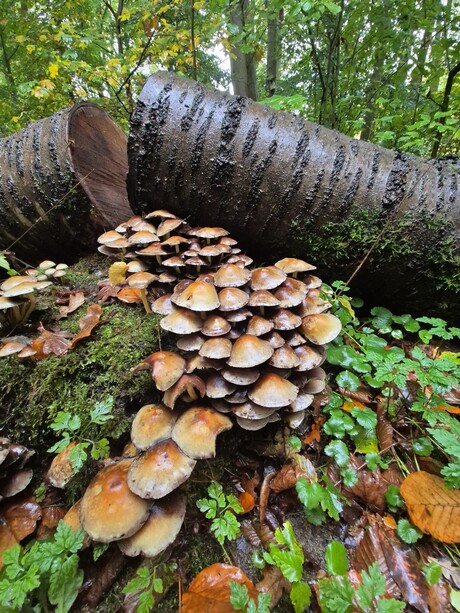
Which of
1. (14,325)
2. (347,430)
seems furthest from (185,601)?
(14,325)

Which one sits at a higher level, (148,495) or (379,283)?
(379,283)

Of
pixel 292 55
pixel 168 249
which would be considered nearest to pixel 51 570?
pixel 168 249

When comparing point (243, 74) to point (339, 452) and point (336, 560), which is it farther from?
point (336, 560)

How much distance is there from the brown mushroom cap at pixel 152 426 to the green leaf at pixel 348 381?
4.35 ft

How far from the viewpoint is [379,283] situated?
295 cm

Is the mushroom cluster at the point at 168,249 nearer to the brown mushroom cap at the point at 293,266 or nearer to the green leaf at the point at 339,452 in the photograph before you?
the brown mushroom cap at the point at 293,266

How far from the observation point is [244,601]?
1.34 m

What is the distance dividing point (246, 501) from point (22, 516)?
1354mm

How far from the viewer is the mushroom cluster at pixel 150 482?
1537mm

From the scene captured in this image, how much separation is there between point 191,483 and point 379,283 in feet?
7.92

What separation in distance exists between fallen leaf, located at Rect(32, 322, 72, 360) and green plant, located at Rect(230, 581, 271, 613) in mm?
1898

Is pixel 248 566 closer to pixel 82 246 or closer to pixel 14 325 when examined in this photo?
pixel 14 325

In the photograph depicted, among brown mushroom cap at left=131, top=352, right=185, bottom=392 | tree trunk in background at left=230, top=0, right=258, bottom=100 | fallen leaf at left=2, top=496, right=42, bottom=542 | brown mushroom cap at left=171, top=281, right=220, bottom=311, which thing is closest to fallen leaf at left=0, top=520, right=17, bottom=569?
fallen leaf at left=2, top=496, right=42, bottom=542

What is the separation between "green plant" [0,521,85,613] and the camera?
143cm
